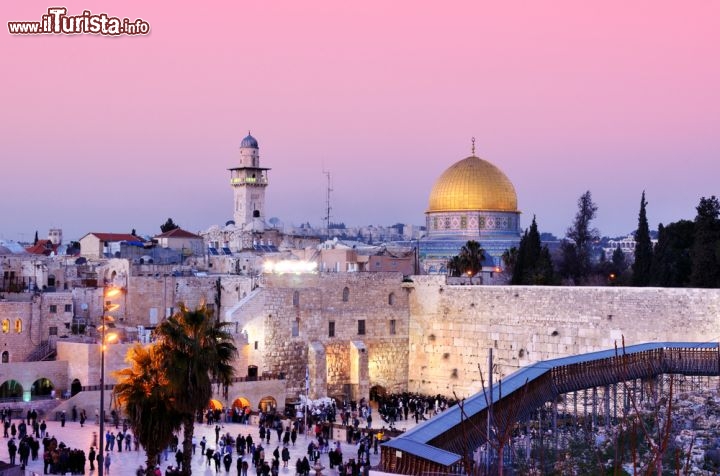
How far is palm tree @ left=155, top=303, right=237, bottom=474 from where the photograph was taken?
1872 cm

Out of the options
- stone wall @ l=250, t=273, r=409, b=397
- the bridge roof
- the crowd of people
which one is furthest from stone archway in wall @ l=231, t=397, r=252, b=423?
the bridge roof

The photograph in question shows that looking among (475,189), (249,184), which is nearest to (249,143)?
(249,184)

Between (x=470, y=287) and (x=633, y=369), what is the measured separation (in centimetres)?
1144

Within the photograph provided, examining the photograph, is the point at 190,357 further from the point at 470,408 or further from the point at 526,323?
the point at 526,323

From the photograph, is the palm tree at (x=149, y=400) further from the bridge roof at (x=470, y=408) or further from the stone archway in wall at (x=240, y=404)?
the stone archway in wall at (x=240, y=404)

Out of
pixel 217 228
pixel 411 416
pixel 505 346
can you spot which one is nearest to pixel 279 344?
pixel 411 416

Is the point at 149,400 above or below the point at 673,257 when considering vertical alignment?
below

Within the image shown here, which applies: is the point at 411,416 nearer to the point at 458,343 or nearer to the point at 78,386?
the point at 458,343

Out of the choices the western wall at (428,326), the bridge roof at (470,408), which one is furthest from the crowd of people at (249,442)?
the bridge roof at (470,408)

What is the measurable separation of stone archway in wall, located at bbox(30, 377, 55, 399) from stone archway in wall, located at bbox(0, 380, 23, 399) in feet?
1.24

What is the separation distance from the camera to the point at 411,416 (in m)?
33.3

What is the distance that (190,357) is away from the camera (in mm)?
18984

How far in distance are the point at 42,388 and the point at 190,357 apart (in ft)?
45.2

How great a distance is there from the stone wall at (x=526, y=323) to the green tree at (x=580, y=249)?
10676 mm
